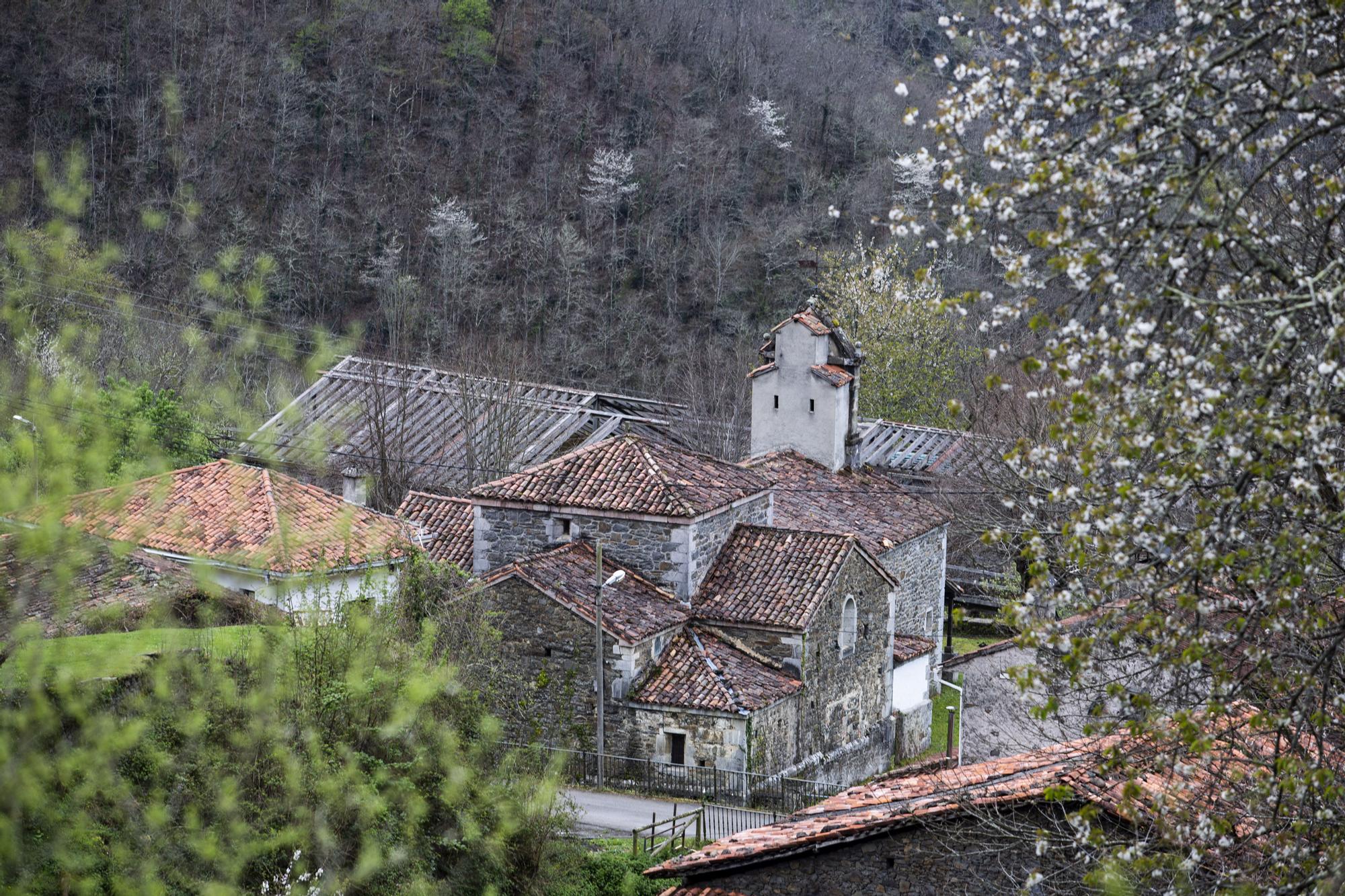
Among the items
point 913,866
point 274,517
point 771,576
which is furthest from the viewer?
point 771,576

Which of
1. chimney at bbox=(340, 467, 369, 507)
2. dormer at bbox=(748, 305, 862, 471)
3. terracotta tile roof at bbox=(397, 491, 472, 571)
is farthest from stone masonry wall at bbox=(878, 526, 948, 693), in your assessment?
chimney at bbox=(340, 467, 369, 507)

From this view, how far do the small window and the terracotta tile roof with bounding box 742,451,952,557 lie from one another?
754 centimetres

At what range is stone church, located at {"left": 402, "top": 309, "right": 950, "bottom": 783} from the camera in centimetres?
2161

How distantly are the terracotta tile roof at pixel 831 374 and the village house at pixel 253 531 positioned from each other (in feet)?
36.4

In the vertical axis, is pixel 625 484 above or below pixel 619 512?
above

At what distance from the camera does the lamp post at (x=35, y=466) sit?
6.23m

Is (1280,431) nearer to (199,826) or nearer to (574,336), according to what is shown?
(199,826)

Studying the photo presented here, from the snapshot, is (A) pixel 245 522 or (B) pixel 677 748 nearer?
(A) pixel 245 522

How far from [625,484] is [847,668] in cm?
524

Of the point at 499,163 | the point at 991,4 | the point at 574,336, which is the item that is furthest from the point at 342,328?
the point at 991,4

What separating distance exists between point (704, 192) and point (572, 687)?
49569 millimetres

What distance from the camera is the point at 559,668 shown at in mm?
21906

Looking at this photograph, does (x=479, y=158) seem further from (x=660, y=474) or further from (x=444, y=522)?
(x=660, y=474)

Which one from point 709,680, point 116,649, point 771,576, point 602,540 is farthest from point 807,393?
point 116,649
